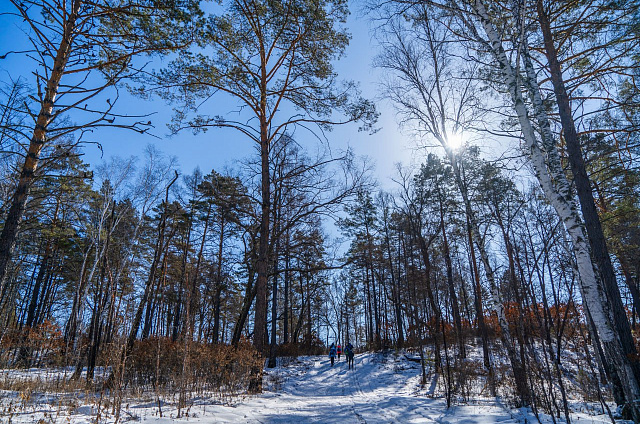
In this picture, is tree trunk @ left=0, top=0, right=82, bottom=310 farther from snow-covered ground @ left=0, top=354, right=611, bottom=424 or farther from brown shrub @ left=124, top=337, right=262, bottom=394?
brown shrub @ left=124, top=337, right=262, bottom=394

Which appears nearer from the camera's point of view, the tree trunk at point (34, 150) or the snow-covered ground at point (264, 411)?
the tree trunk at point (34, 150)

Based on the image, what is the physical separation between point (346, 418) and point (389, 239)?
17511 millimetres

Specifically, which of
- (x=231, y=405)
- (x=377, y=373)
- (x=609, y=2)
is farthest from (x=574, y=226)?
(x=377, y=373)

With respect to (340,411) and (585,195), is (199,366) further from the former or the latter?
(585,195)

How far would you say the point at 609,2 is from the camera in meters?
7.36

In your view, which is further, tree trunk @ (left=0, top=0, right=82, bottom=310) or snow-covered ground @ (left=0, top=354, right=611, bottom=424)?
snow-covered ground @ (left=0, top=354, right=611, bottom=424)

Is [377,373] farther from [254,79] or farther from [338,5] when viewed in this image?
[338,5]

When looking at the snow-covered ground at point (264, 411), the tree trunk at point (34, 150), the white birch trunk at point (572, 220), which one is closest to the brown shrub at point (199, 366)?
the snow-covered ground at point (264, 411)

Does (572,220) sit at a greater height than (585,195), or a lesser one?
lesser

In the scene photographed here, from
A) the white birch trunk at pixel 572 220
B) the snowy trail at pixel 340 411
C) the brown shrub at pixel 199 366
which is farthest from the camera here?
the brown shrub at pixel 199 366

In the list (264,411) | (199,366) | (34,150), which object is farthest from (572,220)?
(199,366)

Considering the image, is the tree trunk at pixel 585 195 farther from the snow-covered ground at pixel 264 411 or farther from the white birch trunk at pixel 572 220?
the snow-covered ground at pixel 264 411

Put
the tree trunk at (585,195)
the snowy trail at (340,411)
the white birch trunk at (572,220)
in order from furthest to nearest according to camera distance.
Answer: the tree trunk at (585,195) < the snowy trail at (340,411) < the white birch trunk at (572,220)

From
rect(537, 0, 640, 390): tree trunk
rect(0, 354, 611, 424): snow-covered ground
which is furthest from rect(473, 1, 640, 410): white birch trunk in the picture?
rect(537, 0, 640, 390): tree trunk
